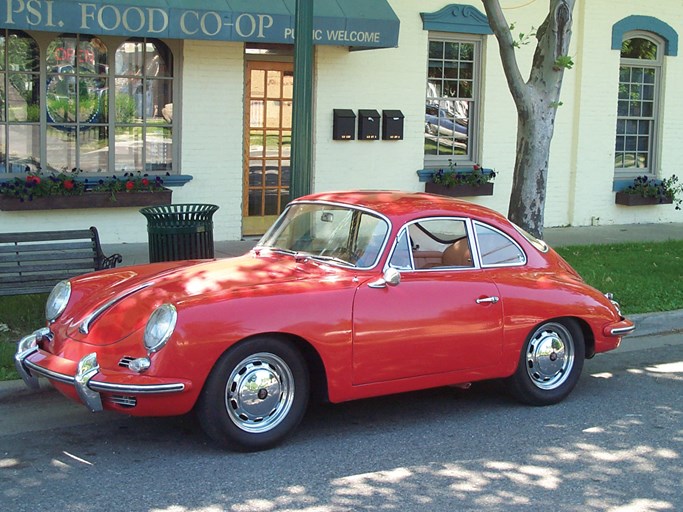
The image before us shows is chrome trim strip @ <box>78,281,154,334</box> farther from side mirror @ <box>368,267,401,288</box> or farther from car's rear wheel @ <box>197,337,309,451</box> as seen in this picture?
side mirror @ <box>368,267,401,288</box>

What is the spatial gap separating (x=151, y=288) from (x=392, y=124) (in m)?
8.71

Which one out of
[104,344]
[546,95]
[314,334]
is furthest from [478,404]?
[546,95]

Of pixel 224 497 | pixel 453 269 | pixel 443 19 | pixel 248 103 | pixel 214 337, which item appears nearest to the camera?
pixel 224 497

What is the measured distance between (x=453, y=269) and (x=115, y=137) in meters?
7.27

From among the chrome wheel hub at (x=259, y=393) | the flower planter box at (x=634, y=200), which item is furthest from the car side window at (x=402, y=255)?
the flower planter box at (x=634, y=200)

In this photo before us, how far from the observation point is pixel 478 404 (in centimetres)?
714

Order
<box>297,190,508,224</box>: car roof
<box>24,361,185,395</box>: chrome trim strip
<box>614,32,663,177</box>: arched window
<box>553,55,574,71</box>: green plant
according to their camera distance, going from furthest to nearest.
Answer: <box>614,32,663,177</box>: arched window, <box>553,55,574,71</box>: green plant, <box>297,190,508,224</box>: car roof, <box>24,361,185,395</box>: chrome trim strip

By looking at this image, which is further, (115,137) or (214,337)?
(115,137)

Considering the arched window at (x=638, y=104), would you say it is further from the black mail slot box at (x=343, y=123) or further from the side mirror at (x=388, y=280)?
the side mirror at (x=388, y=280)

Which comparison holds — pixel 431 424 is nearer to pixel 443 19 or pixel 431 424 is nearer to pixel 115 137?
pixel 115 137

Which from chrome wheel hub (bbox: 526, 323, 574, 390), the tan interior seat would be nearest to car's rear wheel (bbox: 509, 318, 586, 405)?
chrome wheel hub (bbox: 526, 323, 574, 390)

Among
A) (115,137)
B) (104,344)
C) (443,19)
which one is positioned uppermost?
(443,19)

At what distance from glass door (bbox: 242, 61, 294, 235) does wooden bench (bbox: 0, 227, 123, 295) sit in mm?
5106

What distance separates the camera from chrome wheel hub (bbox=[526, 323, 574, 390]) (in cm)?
699
